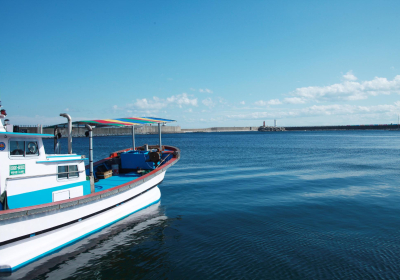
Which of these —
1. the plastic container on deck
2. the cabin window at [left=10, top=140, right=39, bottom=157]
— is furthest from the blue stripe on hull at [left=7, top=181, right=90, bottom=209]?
the plastic container on deck

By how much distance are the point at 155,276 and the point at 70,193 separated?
455 cm

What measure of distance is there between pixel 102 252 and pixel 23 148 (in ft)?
14.3

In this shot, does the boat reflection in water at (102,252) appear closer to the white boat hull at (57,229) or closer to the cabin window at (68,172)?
the white boat hull at (57,229)

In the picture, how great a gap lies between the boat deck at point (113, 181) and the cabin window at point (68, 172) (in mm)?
1414

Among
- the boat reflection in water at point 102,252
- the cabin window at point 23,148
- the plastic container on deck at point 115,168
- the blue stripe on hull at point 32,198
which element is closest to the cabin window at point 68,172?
the blue stripe on hull at point 32,198

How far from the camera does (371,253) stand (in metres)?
8.42

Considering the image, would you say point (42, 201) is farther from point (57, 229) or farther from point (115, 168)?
point (115, 168)

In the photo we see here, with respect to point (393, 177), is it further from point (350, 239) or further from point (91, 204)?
point (91, 204)

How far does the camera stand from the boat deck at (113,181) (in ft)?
39.4

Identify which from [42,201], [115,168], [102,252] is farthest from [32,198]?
[115,168]

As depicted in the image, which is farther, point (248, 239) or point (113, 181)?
point (113, 181)

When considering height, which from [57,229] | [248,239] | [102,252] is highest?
[57,229]

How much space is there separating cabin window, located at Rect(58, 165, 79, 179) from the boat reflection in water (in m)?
2.38

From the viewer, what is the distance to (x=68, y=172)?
9.98m
